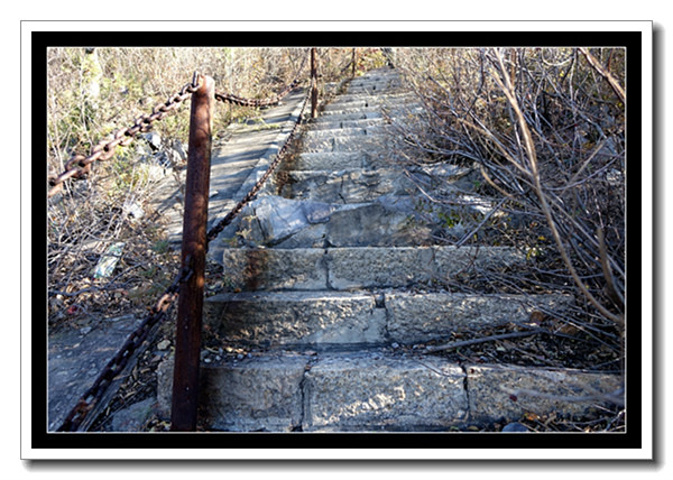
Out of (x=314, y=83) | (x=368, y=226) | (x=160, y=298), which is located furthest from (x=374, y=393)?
(x=314, y=83)

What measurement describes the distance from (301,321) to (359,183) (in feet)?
5.31

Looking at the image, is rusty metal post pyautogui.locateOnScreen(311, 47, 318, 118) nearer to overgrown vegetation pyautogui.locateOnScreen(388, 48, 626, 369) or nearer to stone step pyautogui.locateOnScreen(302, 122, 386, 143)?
stone step pyautogui.locateOnScreen(302, 122, 386, 143)

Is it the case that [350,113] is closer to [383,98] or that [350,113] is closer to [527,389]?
[383,98]

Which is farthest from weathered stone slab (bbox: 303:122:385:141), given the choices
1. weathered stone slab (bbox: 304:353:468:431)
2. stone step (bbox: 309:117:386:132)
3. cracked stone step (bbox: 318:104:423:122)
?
weathered stone slab (bbox: 304:353:468:431)

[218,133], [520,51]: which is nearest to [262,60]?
[218,133]

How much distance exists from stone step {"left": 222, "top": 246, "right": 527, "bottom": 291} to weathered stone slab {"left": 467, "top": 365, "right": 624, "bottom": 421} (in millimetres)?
702

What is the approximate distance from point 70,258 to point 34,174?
1.44 m

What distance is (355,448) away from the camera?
1.46 metres

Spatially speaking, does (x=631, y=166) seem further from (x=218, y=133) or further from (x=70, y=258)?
(x=218, y=133)

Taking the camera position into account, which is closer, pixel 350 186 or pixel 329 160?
pixel 350 186

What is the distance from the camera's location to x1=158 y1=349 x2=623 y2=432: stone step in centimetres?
172

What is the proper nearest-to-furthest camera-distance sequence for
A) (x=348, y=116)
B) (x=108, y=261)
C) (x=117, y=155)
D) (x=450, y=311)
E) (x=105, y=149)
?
1. (x=105, y=149)
2. (x=450, y=311)
3. (x=108, y=261)
4. (x=117, y=155)
5. (x=348, y=116)

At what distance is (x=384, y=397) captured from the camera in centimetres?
179
